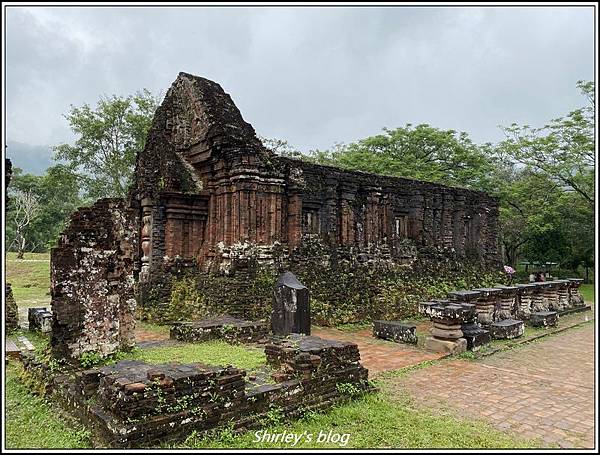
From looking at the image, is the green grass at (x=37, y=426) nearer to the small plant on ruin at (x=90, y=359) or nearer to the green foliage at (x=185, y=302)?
the small plant on ruin at (x=90, y=359)

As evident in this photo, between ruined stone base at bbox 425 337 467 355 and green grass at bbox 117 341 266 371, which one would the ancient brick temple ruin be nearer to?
green grass at bbox 117 341 266 371

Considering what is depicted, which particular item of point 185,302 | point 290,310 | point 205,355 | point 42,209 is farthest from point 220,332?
point 42,209

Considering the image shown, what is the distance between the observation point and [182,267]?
13.1 meters

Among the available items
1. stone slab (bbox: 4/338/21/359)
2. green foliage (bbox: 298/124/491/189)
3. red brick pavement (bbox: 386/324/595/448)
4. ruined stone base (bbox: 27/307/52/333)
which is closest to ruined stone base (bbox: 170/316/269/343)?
stone slab (bbox: 4/338/21/359)

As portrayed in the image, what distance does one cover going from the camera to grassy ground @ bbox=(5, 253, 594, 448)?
5004mm

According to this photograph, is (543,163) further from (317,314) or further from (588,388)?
(588,388)

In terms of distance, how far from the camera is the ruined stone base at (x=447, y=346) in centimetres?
954

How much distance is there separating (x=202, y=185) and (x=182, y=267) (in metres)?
2.34

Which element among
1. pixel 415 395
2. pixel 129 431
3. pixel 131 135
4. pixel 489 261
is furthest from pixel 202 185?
pixel 131 135

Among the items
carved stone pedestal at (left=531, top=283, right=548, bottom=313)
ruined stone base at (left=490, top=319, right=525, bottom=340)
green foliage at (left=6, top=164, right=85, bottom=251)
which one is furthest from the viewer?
green foliage at (left=6, top=164, right=85, bottom=251)

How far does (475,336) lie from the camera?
10.1m

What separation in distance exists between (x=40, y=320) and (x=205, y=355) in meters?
5.03

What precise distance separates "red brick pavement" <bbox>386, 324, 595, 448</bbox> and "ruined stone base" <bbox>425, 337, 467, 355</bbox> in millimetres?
450

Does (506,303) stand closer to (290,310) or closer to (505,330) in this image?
(505,330)
